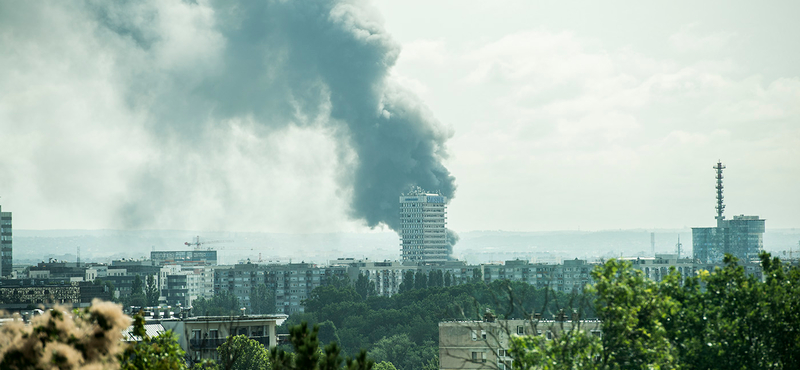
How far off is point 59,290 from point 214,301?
1631 inches

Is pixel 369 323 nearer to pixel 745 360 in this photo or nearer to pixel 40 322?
pixel 745 360

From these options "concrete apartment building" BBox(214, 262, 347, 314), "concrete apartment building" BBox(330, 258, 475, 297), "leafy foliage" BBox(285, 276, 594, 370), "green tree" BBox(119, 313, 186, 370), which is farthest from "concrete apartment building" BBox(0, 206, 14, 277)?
"green tree" BBox(119, 313, 186, 370)

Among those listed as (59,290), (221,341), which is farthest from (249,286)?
(221,341)

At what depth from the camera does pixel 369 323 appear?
96.3 metres

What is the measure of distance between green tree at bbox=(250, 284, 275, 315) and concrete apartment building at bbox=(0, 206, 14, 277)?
1539 inches

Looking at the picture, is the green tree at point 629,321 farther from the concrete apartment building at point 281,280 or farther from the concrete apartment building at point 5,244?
the concrete apartment building at point 281,280

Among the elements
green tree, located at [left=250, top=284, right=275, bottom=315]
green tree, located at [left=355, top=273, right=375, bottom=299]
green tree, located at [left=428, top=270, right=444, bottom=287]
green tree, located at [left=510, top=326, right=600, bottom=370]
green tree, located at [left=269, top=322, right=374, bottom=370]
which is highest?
green tree, located at [left=269, top=322, right=374, bottom=370]

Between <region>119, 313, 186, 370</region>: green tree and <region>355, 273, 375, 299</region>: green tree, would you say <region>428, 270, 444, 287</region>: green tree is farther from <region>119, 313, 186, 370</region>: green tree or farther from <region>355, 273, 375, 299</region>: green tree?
<region>119, 313, 186, 370</region>: green tree

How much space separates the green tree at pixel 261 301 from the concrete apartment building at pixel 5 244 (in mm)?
39079

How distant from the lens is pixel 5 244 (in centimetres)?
15225

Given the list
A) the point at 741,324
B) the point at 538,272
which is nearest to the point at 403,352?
the point at 741,324

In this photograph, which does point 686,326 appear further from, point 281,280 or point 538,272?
point 281,280

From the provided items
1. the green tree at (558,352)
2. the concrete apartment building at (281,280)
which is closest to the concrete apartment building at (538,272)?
the concrete apartment building at (281,280)

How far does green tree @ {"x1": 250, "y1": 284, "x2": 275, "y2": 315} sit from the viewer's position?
518 ft
